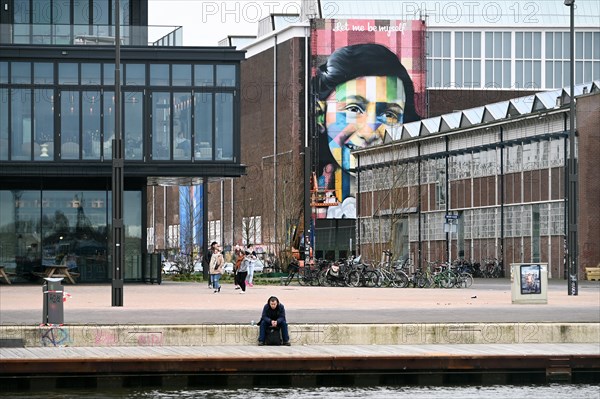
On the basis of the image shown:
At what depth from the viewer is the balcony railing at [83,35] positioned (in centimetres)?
5875

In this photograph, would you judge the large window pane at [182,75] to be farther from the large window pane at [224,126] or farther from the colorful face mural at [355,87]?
the colorful face mural at [355,87]

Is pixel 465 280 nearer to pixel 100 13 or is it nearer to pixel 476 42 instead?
pixel 100 13

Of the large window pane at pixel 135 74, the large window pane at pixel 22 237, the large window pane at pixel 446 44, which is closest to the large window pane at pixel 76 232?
the large window pane at pixel 22 237

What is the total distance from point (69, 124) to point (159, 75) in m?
4.27

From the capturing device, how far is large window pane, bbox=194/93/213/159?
198 feet

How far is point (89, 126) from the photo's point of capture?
59.4 m

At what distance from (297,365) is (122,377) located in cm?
313

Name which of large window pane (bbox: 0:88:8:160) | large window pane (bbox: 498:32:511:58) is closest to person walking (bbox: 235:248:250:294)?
large window pane (bbox: 0:88:8:160)

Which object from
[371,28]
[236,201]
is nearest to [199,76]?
[371,28]

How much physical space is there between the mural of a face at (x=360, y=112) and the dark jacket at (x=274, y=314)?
11214 cm

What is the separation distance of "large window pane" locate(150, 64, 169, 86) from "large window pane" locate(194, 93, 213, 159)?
147cm

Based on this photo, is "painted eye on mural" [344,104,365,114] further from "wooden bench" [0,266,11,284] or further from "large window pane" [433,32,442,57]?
"wooden bench" [0,266,11,284]

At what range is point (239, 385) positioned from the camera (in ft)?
82.9

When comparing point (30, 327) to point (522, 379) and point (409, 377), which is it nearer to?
point (409, 377)
